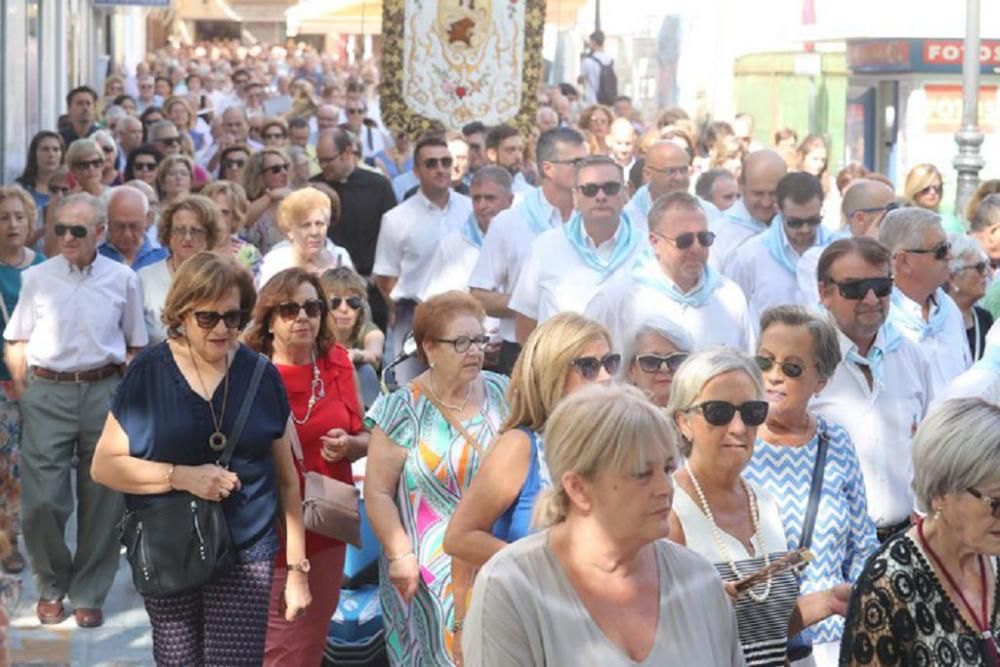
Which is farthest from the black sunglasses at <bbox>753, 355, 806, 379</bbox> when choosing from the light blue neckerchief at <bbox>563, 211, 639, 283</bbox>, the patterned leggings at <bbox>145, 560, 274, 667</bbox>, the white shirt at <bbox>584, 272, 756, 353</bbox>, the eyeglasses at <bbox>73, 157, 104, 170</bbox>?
the eyeglasses at <bbox>73, 157, 104, 170</bbox>

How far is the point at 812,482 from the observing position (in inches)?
233

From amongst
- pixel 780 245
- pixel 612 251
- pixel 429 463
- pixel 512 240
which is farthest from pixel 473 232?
pixel 429 463

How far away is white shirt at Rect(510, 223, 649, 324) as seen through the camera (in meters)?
9.97

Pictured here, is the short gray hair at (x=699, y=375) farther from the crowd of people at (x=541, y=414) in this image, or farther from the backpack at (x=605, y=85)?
the backpack at (x=605, y=85)

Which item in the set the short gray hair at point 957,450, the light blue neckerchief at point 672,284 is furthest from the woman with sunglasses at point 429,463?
the short gray hair at point 957,450

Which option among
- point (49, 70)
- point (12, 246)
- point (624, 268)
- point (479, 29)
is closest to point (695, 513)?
point (624, 268)

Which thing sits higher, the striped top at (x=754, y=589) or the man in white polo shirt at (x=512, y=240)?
the man in white polo shirt at (x=512, y=240)

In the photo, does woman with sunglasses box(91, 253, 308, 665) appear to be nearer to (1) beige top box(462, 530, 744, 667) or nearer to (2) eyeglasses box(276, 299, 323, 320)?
(2) eyeglasses box(276, 299, 323, 320)

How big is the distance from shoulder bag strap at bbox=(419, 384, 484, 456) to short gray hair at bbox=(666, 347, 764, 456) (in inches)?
58.0

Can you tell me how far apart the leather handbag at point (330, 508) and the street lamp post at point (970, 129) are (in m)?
11.3

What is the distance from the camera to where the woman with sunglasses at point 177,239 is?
981 centimetres

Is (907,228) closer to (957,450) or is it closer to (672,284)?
(672,284)

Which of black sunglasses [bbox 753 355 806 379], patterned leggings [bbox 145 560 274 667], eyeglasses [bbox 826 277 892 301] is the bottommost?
patterned leggings [bbox 145 560 274 667]

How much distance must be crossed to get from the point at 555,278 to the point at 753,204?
2577 millimetres
